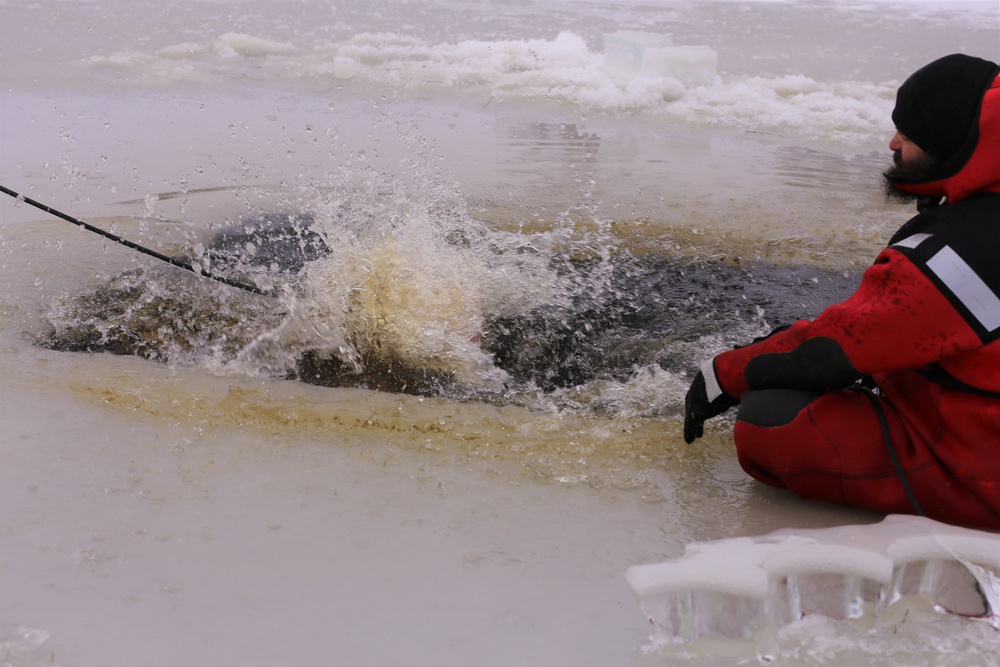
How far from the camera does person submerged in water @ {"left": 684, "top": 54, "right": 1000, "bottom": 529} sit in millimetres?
1810

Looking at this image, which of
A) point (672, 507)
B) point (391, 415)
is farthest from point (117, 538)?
point (672, 507)

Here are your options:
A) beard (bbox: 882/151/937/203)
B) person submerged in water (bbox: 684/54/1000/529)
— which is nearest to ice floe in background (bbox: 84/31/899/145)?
beard (bbox: 882/151/937/203)

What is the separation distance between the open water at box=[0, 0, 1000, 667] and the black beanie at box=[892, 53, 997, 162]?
36.1 inches

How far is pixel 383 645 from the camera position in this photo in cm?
165

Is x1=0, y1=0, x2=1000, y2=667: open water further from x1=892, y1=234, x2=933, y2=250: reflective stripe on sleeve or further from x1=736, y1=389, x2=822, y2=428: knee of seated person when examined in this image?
x1=892, y1=234, x2=933, y2=250: reflective stripe on sleeve


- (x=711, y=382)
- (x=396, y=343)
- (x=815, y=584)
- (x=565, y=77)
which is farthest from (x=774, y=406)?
(x=565, y=77)

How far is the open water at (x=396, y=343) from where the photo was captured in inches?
69.1

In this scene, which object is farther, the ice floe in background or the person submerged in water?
the ice floe in background

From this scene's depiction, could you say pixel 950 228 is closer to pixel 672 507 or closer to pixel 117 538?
pixel 672 507

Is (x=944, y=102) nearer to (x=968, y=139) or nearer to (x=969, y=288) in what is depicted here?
(x=968, y=139)

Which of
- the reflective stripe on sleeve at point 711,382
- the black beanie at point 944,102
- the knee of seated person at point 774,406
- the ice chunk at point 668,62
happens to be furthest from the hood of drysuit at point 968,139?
the ice chunk at point 668,62

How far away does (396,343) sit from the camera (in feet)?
10.6

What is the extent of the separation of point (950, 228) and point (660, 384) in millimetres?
1225

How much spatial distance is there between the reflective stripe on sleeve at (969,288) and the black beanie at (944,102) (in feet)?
0.80
